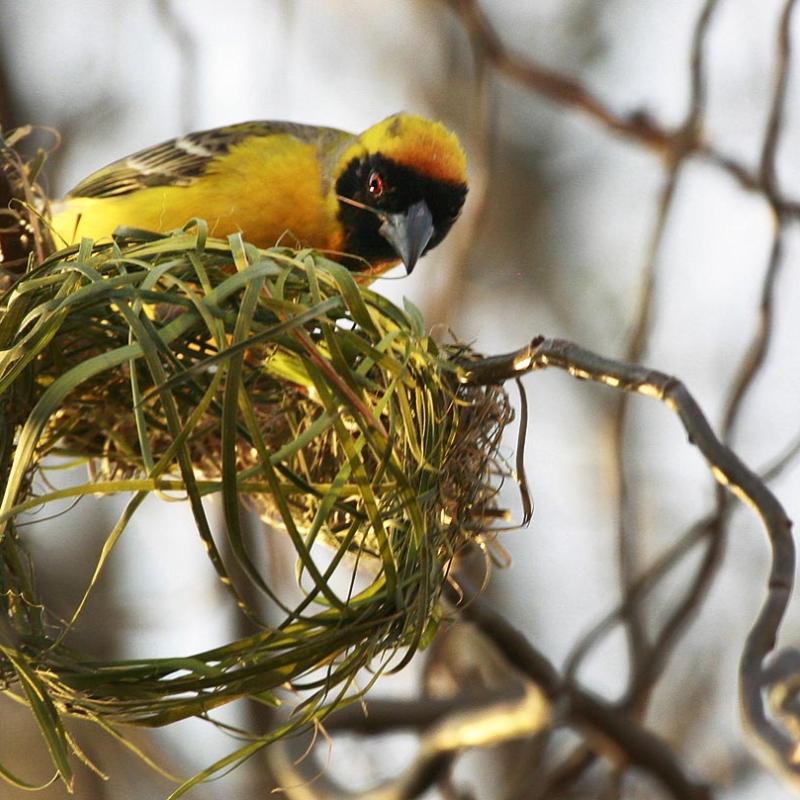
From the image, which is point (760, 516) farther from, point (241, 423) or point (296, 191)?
point (296, 191)

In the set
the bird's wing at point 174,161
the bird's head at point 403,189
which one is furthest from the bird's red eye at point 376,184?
the bird's wing at point 174,161

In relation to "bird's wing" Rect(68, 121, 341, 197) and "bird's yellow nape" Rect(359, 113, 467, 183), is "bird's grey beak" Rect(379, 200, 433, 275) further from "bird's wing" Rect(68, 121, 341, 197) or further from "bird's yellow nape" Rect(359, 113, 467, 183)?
"bird's wing" Rect(68, 121, 341, 197)

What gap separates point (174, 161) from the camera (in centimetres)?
288

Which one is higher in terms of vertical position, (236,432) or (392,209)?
(392,209)

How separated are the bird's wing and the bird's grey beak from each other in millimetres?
423

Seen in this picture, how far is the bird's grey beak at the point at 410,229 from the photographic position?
2717 mm

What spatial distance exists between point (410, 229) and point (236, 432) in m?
1.15

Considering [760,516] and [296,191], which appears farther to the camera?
[296,191]

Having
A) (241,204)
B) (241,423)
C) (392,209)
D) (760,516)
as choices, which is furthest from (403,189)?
(760,516)

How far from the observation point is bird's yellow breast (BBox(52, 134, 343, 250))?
2.74m

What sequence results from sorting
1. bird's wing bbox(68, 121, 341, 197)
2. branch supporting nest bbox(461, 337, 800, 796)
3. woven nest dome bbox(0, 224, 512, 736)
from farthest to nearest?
bird's wing bbox(68, 121, 341, 197) < woven nest dome bbox(0, 224, 512, 736) < branch supporting nest bbox(461, 337, 800, 796)

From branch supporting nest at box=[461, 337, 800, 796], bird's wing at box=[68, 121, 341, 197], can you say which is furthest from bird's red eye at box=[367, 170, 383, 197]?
branch supporting nest at box=[461, 337, 800, 796]

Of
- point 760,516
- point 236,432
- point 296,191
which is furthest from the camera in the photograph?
point 296,191

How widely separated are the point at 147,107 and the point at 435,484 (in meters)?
4.13
